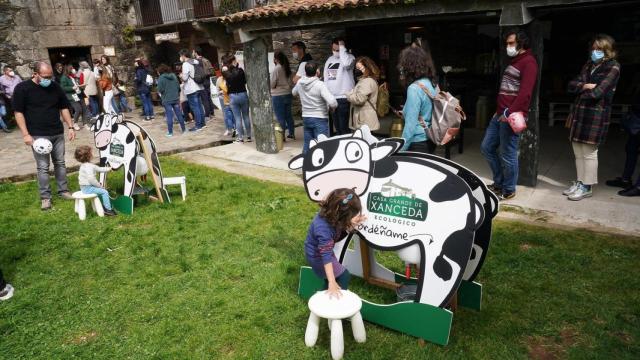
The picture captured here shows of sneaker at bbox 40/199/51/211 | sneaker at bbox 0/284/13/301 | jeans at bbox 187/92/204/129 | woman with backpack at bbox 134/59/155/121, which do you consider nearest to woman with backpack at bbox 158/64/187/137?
jeans at bbox 187/92/204/129

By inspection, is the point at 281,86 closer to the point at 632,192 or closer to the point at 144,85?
the point at 144,85

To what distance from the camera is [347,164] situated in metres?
3.30

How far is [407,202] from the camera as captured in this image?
309 centimetres

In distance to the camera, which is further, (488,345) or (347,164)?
(347,164)

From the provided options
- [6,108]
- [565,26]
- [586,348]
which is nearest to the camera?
[586,348]

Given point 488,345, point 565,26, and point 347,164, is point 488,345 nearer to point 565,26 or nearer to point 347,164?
point 347,164

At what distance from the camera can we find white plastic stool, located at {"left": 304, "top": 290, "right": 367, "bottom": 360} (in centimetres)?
288

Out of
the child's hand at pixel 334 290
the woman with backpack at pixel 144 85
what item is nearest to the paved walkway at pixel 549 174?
the child's hand at pixel 334 290

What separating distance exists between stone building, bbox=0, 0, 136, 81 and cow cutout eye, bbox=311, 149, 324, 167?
605 inches

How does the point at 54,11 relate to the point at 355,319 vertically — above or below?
above

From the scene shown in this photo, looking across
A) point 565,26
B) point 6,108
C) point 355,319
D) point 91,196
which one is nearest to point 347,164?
point 355,319

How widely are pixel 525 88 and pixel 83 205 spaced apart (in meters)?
5.21

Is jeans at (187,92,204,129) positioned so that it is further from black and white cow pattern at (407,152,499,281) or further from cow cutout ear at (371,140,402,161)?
black and white cow pattern at (407,152,499,281)

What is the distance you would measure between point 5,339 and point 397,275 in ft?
9.69
